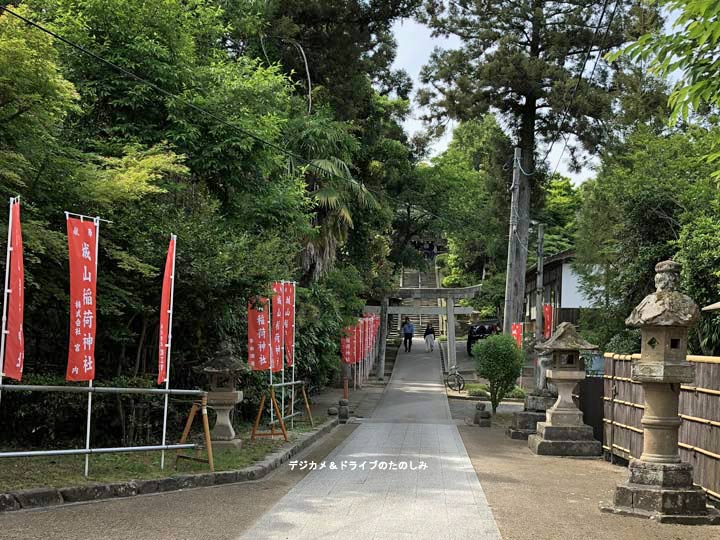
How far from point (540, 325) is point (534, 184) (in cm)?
613

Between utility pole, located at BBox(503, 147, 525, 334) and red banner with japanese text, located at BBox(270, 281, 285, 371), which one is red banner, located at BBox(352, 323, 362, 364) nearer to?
utility pole, located at BBox(503, 147, 525, 334)

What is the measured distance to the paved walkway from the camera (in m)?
6.72

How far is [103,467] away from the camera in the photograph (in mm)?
9125

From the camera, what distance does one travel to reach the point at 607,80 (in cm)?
2597

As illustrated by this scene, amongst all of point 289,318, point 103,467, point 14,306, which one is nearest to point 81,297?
point 14,306

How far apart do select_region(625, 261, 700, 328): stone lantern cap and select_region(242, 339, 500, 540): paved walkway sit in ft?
9.43

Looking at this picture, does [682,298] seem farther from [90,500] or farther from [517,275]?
[517,275]

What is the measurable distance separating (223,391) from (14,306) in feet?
16.2

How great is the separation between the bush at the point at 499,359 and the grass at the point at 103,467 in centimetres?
1030

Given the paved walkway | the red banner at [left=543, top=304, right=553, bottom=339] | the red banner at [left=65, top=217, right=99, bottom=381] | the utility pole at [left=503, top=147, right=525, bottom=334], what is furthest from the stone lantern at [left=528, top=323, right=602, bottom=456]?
the red banner at [left=543, top=304, right=553, bottom=339]

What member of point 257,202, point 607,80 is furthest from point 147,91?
point 607,80

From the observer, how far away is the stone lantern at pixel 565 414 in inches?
531

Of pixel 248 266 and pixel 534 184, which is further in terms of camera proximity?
pixel 534 184

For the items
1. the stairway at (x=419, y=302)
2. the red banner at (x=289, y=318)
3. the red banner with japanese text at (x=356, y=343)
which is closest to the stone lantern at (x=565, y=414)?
the red banner at (x=289, y=318)
